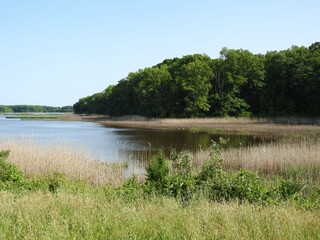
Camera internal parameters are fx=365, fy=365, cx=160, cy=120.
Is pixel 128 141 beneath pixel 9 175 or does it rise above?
beneath

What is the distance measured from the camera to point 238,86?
227ft

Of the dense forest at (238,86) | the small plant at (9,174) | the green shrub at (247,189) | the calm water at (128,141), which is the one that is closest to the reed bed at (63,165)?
the calm water at (128,141)

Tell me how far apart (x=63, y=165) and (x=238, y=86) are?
192 ft

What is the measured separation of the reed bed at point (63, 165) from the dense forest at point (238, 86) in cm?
4515

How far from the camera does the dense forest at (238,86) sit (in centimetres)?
5675

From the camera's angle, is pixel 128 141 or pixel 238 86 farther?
pixel 238 86

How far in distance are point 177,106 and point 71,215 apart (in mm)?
65365

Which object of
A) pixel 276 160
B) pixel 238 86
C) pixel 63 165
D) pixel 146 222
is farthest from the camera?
pixel 238 86

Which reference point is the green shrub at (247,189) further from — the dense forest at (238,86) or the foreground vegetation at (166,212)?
the dense forest at (238,86)

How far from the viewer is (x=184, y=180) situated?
830 centimetres

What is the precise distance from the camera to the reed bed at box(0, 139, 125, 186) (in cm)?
1311

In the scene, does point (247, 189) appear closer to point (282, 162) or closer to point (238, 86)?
point (282, 162)

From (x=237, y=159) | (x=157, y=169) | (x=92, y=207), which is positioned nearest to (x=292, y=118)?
(x=237, y=159)

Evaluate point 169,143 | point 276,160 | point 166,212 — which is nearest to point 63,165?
point 276,160
